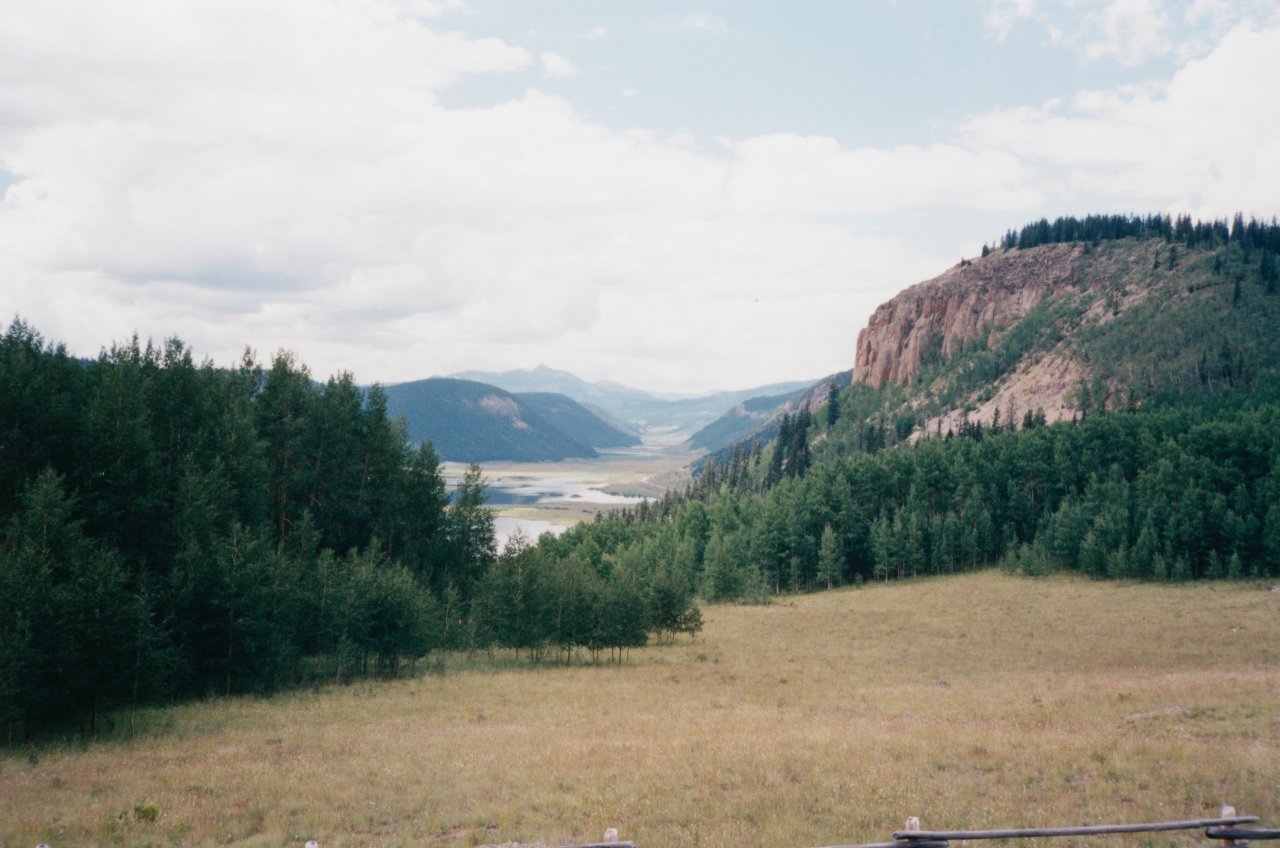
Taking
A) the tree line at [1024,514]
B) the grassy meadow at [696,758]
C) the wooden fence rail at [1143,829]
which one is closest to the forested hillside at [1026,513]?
the tree line at [1024,514]

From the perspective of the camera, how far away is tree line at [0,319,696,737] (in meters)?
27.3

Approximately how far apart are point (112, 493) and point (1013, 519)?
107 m

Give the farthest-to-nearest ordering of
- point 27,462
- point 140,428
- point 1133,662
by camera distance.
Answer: point 1133,662 < point 140,428 < point 27,462

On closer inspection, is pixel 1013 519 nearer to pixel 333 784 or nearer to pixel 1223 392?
pixel 1223 392

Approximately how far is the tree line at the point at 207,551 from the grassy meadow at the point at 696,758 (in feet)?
10.7

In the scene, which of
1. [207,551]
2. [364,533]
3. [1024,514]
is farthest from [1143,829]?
Answer: [1024,514]

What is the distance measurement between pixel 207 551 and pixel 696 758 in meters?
27.8

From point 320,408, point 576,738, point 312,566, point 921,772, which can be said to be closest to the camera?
point 921,772

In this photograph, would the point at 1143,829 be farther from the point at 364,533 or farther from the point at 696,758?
the point at 364,533

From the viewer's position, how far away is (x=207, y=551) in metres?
35.3

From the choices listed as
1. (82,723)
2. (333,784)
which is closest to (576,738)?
(333,784)

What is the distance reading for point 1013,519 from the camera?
104500 mm

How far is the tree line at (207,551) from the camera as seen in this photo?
2727 centimetres

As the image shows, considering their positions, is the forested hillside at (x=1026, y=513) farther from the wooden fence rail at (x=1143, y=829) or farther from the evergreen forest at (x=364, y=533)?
the wooden fence rail at (x=1143, y=829)
